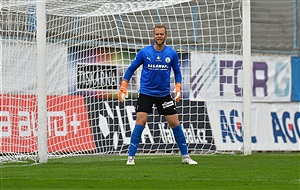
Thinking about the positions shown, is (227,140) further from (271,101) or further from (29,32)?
(29,32)

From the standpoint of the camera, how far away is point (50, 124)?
15.4 metres

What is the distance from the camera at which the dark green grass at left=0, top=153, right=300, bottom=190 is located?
8125 mm

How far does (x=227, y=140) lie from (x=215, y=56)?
1.79 metres

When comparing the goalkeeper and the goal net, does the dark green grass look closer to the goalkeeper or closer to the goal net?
the goalkeeper

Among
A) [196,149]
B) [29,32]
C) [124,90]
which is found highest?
[29,32]

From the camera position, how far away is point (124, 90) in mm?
11391

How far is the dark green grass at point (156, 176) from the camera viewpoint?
26.7ft

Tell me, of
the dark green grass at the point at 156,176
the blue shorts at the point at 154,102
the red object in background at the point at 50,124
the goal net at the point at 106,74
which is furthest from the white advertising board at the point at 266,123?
the blue shorts at the point at 154,102

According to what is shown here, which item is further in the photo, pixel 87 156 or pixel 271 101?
pixel 271 101

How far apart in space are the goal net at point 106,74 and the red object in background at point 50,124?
2 cm

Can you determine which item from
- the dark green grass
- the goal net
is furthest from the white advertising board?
the dark green grass

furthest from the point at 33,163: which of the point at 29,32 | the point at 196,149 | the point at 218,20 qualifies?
the point at 218,20

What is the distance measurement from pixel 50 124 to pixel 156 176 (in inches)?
256

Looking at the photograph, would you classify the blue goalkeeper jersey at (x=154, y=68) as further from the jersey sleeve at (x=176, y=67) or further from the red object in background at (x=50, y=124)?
the red object in background at (x=50, y=124)
